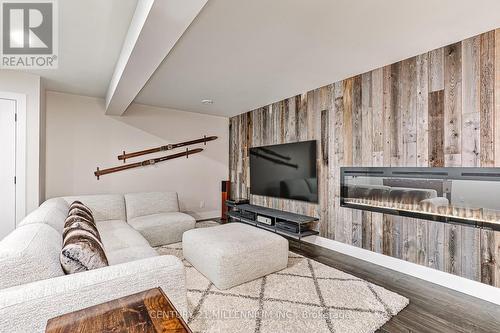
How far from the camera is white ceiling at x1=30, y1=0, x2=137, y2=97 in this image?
5.85ft

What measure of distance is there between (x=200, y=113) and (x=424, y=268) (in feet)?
14.5

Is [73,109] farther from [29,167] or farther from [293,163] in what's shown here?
[293,163]

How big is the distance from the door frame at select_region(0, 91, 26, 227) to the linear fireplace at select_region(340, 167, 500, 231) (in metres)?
4.05

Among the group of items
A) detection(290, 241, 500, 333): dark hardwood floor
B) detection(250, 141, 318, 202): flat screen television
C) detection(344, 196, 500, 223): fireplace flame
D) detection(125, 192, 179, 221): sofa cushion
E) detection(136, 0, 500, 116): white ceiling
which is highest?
detection(136, 0, 500, 116): white ceiling

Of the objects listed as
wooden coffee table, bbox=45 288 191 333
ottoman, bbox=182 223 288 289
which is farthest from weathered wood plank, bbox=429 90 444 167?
wooden coffee table, bbox=45 288 191 333

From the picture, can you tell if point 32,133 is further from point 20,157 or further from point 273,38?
point 273,38

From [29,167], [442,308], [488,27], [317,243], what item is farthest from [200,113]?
[442,308]

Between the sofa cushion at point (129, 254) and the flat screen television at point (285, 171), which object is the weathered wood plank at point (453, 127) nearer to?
the flat screen television at point (285, 171)

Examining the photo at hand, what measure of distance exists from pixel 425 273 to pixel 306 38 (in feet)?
8.48

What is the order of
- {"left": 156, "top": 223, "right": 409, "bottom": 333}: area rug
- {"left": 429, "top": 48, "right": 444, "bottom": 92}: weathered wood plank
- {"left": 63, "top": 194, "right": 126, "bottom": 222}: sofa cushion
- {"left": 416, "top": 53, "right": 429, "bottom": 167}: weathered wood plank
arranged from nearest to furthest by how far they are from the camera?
1. {"left": 156, "top": 223, "right": 409, "bottom": 333}: area rug
2. {"left": 429, "top": 48, "right": 444, "bottom": 92}: weathered wood plank
3. {"left": 416, "top": 53, "right": 429, "bottom": 167}: weathered wood plank
4. {"left": 63, "top": 194, "right": 126, "bottom": 222}: sofa cushion

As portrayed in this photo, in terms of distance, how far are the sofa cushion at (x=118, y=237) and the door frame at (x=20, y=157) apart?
918 millimetres

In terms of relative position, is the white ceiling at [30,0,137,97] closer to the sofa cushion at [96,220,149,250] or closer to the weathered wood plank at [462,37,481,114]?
the sofa cushion at [96,220,149,250]

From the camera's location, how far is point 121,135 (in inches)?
167

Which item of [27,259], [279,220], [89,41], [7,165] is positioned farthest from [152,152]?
[27,259]
